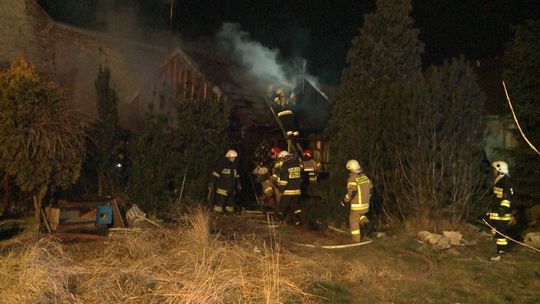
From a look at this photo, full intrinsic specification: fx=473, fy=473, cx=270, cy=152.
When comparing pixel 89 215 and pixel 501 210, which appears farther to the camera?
pixel 89 215

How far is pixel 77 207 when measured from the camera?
29.7 ft

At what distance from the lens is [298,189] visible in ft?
33.7

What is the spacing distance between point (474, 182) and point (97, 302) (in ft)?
25.9

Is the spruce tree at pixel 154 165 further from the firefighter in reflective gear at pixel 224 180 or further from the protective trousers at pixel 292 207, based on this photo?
the protective trousers at pixel 292 207

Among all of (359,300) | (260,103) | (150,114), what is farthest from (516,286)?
(260,103)

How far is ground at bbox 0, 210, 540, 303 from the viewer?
15.9 feet

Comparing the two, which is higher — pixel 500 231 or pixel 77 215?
pixel 500 231

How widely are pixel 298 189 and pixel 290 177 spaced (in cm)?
32

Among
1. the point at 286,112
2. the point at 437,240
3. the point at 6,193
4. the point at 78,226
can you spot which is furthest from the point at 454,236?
the point at 6,193

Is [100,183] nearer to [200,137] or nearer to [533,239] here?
[200,137]

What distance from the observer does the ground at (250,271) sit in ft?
15.9

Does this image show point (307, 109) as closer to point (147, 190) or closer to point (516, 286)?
point (147, 190)

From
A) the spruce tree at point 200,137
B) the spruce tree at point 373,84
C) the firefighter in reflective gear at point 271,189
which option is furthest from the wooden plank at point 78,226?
the spruce tree at point 373,84

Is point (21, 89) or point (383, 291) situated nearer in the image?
point (383, 291)
